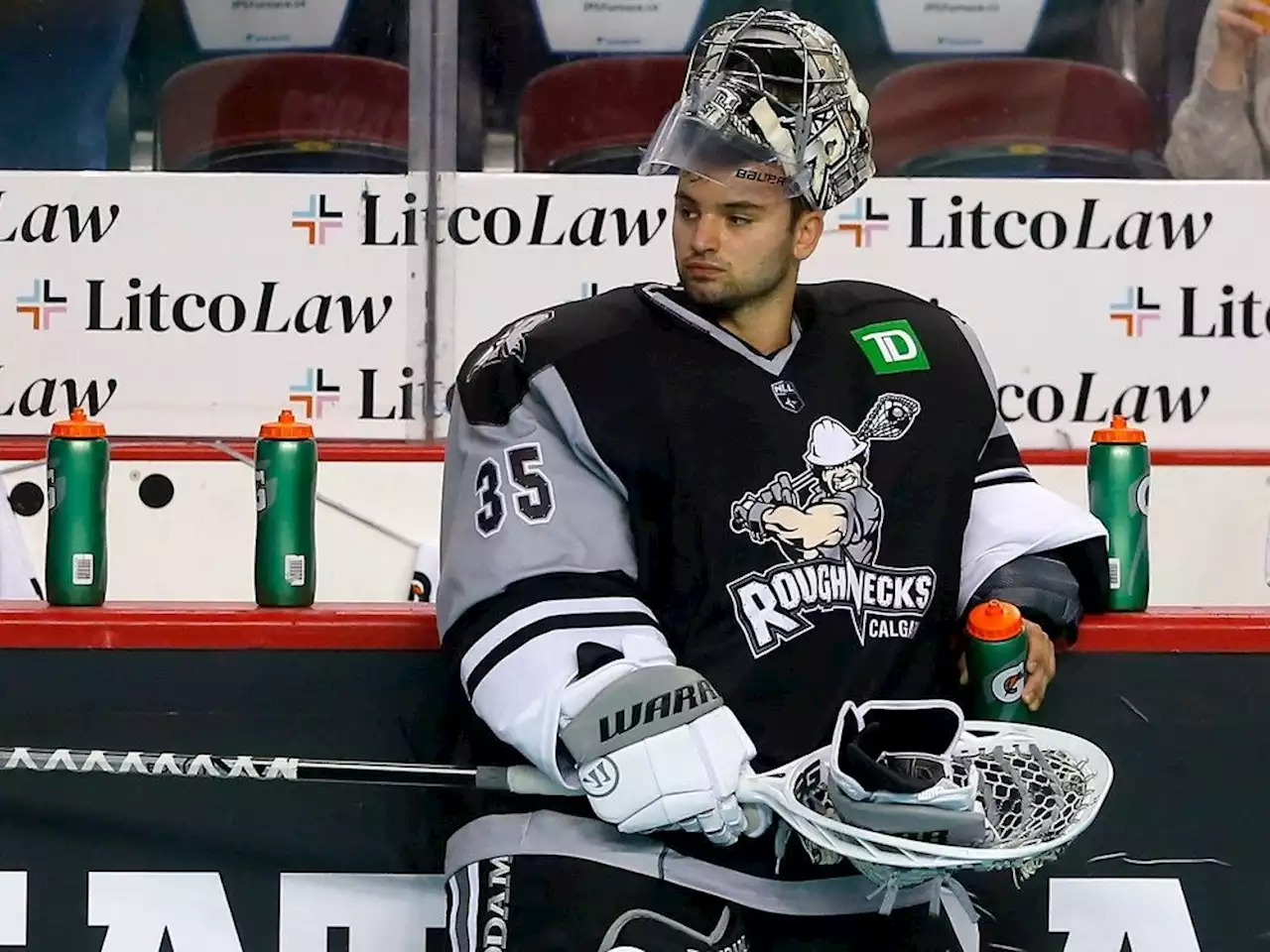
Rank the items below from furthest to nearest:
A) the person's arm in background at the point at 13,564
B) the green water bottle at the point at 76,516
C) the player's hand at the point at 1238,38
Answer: the player's hand at the point at 1238,38 < the person's arm in background at the point at 13,564 < the green water bottle at the point at 76,516

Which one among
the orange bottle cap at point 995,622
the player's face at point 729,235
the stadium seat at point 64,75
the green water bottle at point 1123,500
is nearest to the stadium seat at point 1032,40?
the stadium seat at point 64,75

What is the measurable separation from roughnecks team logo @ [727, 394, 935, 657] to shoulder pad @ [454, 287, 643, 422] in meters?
0.24

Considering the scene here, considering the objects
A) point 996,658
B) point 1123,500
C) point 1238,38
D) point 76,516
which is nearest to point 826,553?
point 996,658

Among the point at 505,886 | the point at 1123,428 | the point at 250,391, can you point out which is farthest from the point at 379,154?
the point at 505,886

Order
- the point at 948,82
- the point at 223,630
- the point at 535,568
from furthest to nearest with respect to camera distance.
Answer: the point at 948,82 → the point at 223,630 → the point at 535,568

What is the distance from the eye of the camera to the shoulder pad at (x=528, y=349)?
2.29 m

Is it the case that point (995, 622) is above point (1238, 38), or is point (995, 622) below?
below

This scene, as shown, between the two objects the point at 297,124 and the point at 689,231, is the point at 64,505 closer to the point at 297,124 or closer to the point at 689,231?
the point at 689,231

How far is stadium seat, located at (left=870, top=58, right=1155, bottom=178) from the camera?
162 inches

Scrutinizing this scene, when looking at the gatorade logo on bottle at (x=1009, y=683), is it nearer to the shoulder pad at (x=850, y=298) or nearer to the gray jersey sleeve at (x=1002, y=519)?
the gray jersey sleeve at (x=1002, y=519)

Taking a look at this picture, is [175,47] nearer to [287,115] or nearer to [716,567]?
[287,115]

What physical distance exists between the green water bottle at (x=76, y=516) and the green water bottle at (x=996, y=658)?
3.45 feet

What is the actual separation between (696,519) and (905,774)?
0.36m

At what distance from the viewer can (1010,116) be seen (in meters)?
Answer: 4.17
